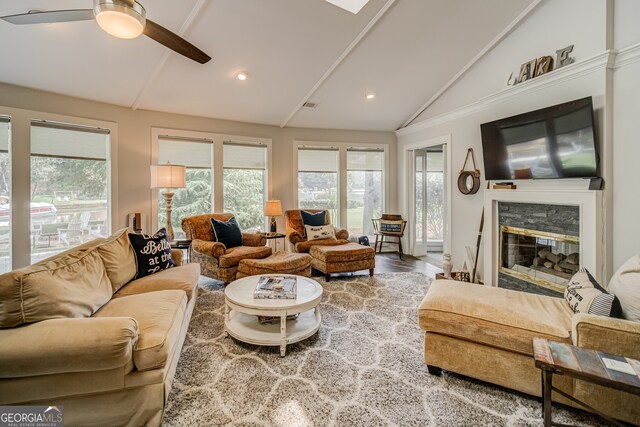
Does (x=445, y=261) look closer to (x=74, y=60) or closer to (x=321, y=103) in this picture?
(x=321, y=103)

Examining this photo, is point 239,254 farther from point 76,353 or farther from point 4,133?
point 4,133

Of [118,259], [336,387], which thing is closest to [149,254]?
[118,259]

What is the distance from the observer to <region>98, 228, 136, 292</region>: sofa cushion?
2.27 m

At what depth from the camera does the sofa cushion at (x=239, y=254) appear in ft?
12.0

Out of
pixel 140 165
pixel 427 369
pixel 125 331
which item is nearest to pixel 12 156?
pixel 140 165

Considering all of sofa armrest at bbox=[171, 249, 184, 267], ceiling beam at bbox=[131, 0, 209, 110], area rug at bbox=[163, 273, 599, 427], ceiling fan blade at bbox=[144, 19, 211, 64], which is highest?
ceiling beam at bbox=[131, 0, 209, 110]

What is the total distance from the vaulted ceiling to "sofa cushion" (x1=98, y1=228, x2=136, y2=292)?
2123mm

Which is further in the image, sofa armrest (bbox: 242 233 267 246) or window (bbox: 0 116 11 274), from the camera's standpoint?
sofa armrest (bbox: 242 233 267 246)

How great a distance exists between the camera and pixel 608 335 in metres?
1.50

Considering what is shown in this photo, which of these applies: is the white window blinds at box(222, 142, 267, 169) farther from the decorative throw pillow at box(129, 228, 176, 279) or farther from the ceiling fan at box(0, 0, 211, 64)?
the ceiling fan at box(0, 0, 211, 64)

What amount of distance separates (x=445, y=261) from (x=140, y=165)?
4.64 metres

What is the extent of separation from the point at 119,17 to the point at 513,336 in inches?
119

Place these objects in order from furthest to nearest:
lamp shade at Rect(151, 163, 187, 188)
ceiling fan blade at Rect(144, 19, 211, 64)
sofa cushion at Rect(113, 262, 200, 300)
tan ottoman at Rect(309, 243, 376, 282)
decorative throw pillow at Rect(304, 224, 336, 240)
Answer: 1. decorative throw pillow at Rect(304, 224, 336, 240)
2. tan ottoman at Rect(309, 243, 376, 282)
3. lamp shade at Rect(151, 163, 187, 188)
4. sofa cushion at Rect(113, 262, 200, 300)
5. ceiling fan blade at Rect(144, 19, 211, 64)

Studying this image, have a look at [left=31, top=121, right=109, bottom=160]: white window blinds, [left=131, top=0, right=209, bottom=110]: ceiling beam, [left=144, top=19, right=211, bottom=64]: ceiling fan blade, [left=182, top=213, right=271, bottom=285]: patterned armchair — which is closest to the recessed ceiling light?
[left=131, top=0, right=209, bottom=110]: ceiling beam
